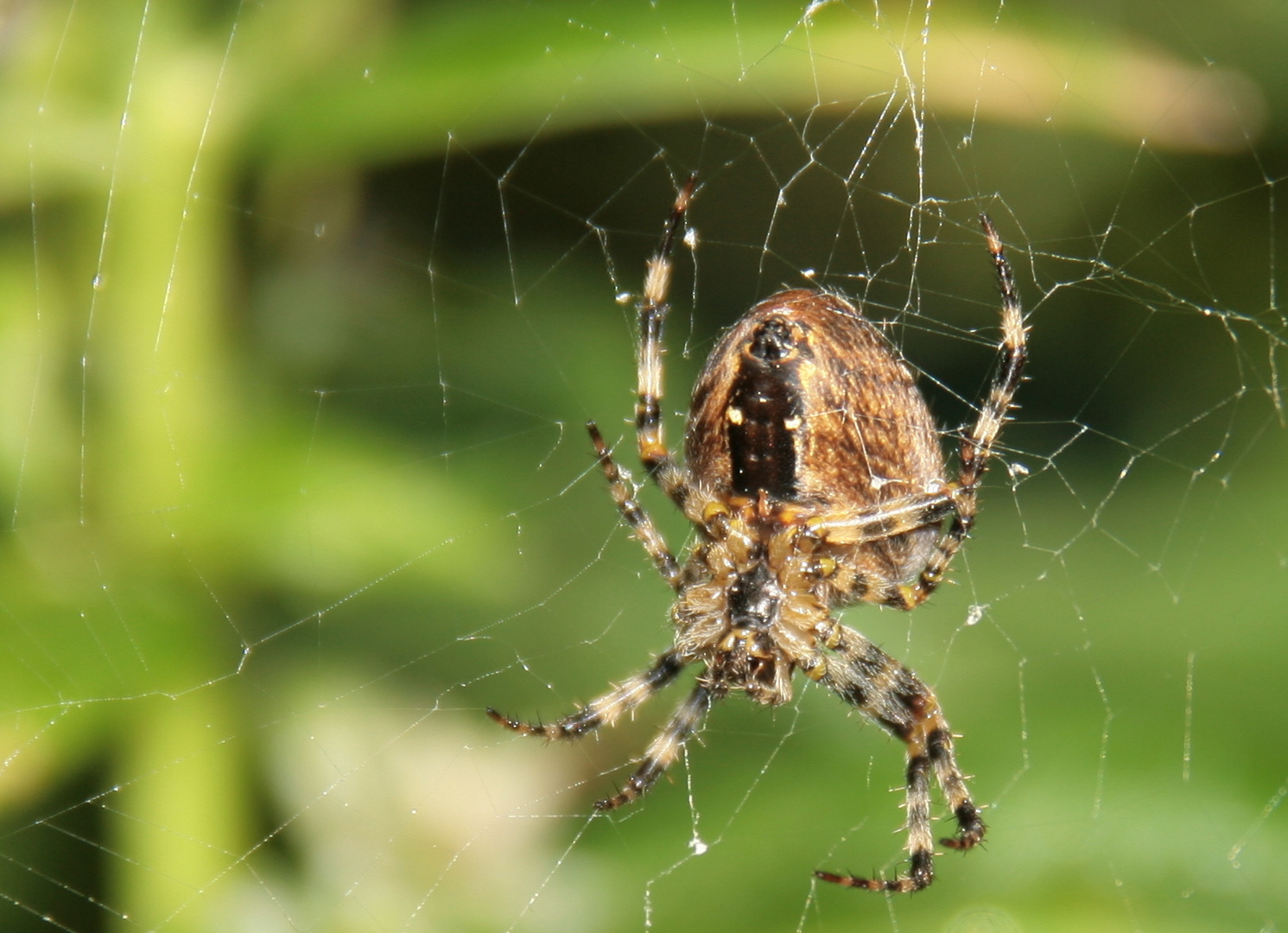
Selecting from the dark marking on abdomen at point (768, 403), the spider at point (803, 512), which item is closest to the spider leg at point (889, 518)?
the spider at point (803, 512)

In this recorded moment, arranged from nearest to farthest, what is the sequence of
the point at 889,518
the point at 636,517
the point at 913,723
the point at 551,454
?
1. the point at 889,518
2. the point at 636,517
3. the point at 913,723
4. the point at 551,454

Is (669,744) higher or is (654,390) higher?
(654,390)

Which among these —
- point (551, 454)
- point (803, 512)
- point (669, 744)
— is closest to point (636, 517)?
point (803, 512)

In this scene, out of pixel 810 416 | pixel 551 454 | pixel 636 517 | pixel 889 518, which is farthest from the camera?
pixel 551 454

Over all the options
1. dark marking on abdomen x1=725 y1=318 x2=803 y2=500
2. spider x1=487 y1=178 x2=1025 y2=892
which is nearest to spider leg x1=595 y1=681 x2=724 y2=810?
spider x1=487 y1=178 x2=1025 y2=892

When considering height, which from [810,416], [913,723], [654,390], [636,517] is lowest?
[913,723]

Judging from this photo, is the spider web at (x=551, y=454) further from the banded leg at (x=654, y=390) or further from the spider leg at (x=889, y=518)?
the spider leg at (x=889, y=518)

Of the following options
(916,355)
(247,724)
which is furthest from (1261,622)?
(247,724)

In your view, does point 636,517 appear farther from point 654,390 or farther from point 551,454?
point 551,454

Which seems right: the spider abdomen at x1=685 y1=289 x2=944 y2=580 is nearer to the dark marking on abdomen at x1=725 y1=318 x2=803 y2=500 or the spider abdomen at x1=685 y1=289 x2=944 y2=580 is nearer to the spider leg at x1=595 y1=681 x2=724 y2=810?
the dark marking on abdomen at x1=725 y1=318 x2=803 y2=500
